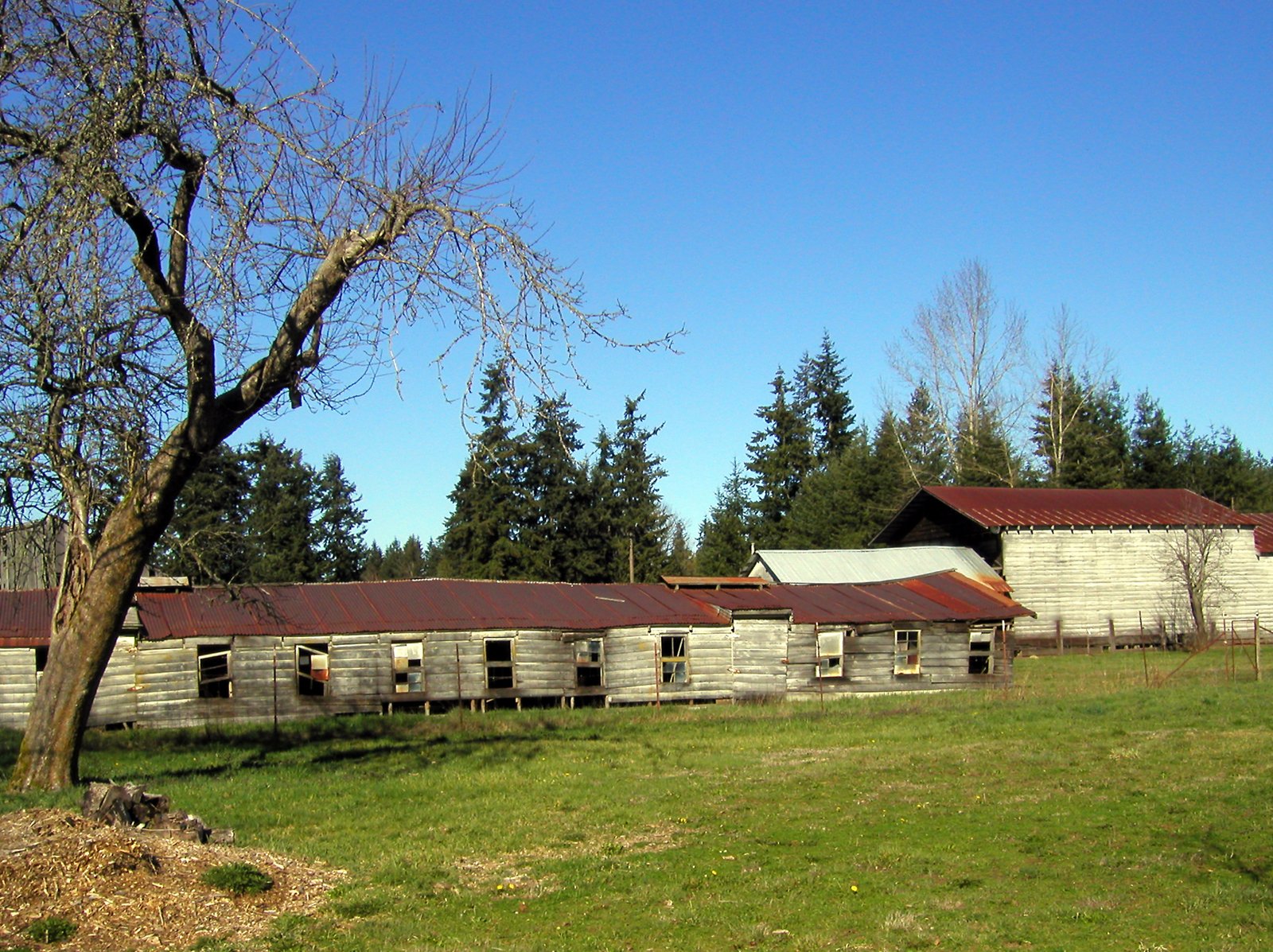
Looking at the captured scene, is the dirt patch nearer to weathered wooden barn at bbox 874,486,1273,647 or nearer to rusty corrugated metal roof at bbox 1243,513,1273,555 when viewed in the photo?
weathered wooden barn at bbox 874,486,1273,647

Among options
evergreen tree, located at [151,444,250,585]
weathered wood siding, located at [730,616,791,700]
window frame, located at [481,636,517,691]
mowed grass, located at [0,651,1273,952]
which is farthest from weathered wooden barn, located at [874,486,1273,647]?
evergreen tree, located at [151,444,250,585]

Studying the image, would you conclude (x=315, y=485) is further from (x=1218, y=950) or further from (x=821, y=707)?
(x=1218, y=950)

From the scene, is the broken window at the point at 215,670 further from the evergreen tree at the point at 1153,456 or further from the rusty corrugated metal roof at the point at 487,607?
the evergreen tree at the point at 1153,456

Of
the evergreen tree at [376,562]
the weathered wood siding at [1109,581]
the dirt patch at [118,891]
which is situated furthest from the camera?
the evergreen tree at [376,562]

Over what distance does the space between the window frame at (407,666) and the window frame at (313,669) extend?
5.49 ft

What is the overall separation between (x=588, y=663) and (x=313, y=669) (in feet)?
24.3

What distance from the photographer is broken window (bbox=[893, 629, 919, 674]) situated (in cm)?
3484

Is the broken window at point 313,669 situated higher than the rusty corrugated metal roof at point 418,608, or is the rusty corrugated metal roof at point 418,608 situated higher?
the rusty corrugated metal roof at point 418,608

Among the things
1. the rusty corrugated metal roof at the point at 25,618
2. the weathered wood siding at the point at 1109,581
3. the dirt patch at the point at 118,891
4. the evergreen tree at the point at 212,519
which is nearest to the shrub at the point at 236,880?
the dirt patch at the point at 118,891

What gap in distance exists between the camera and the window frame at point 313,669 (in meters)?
30.3

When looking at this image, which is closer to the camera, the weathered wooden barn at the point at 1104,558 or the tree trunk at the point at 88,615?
the tree trunk at the point at 88,615

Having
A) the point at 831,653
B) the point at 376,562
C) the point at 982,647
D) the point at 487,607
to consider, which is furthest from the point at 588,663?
the point at 376,562

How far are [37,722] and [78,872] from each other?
18.0 ft

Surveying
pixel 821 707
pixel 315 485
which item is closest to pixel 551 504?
pixel 315 485
